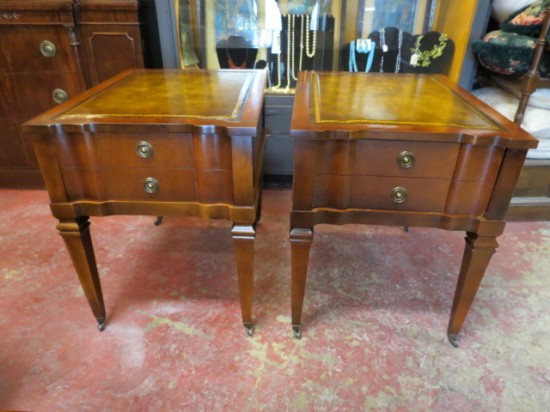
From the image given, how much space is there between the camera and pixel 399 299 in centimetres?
140

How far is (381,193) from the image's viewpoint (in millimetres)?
1006

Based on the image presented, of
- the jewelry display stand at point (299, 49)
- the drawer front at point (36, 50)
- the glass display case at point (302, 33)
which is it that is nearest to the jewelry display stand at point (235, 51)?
the glass display case at point (302, 33)

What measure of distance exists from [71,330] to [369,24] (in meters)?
1.84

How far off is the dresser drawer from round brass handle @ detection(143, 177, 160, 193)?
Answer: 0.51 meters

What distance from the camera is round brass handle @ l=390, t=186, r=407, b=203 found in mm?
995

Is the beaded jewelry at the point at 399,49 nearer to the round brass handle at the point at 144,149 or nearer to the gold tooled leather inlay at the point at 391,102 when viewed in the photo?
the gold tooled leather inlay at the point at 391,102

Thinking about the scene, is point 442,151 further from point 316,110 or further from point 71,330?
point 71,330

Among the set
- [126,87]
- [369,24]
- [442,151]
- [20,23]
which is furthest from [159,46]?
[442,151]

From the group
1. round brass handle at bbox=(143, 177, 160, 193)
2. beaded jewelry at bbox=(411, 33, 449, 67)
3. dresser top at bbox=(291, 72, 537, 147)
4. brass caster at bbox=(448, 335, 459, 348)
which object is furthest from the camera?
beaded jewelry at bbox=(411, 33, 449, 67)

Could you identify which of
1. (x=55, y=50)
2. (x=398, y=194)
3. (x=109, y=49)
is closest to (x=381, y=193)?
(x=398, y=194)

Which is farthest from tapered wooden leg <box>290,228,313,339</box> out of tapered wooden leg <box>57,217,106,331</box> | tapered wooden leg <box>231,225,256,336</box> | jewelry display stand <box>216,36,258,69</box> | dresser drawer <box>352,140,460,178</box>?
jewelry display stand <box>216,36,258,69</box>

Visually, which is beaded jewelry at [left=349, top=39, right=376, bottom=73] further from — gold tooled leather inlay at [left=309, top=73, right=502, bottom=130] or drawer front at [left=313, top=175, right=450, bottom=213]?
drawer front at [left=313, top=175, right=450, bottom=213]

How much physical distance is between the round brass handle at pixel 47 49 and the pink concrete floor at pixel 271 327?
798 millimetres

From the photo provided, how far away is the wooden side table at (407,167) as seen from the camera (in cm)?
92
